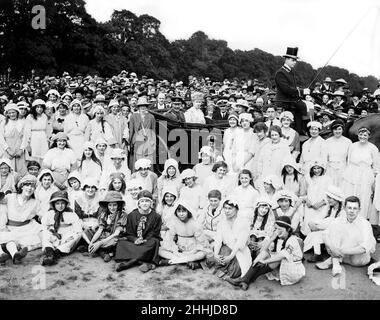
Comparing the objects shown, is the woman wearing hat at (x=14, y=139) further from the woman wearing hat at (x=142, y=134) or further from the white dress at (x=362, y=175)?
the white dress at (x=362, y=175)

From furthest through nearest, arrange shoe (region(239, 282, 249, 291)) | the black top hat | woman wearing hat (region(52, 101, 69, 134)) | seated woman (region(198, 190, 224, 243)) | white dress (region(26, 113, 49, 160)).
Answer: woman wearing hat (region(52, 101, 69, 134))
white dress (region(26, 113, 49, 160))
the black top hat
seated woman (region(198, 190, 224, 243))
shoe (region(239, 282, 249, 291))

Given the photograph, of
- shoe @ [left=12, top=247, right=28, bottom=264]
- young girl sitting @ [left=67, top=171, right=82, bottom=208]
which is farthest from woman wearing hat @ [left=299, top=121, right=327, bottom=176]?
shoe @ [left=12, top=247, right=28, bottom=264]

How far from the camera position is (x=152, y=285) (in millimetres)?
5406

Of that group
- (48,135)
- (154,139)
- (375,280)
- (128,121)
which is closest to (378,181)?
(375,280)

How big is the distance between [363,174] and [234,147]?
2.31 metres

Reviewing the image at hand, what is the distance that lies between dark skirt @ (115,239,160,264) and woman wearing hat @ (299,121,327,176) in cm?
309

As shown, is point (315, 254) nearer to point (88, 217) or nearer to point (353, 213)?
point (353, 213)

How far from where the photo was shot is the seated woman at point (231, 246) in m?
5.56

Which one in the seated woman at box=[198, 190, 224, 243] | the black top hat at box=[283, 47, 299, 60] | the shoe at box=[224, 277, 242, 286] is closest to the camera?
the shoe at box=[224, 277, 242, 286]

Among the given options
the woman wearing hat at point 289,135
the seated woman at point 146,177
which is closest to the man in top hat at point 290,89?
the woman wearing hat at point 289,135

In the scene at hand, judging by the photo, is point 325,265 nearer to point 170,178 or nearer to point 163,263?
point 163,263

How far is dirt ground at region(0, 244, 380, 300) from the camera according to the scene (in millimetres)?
5141

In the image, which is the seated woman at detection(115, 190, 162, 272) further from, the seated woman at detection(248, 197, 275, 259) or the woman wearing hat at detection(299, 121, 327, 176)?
the woman wearing hat at detection(299, 121, 327, 176)

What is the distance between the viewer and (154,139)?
9.05 m
